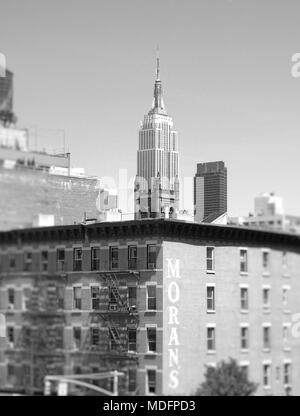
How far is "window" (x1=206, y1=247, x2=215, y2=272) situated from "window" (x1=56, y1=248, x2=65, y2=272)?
18.8 feet

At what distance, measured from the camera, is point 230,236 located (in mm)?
41531

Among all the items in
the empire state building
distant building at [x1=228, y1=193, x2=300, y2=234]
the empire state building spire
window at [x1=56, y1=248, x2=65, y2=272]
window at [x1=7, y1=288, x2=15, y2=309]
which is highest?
the empire state building spire

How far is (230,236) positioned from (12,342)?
10342 millimetres

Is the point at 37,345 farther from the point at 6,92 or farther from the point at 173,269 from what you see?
the point at 6,92

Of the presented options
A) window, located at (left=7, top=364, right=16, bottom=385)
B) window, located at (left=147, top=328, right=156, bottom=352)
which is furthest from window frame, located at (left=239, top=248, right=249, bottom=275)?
window, located at (left=7, top=364, right=16, bottom=385)

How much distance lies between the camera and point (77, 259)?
4272cm

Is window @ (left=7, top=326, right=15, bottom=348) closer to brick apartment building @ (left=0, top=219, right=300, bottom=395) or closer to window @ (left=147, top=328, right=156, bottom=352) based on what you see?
brick apartment building @ (left=0, top=219, right=300, bottom=395)

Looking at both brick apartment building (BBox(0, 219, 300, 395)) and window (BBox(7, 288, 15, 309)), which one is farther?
brick apartment building (BBox(0, 219, 300, 395))

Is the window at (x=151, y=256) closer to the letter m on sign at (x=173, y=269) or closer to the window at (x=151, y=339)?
the letter m on sign at (x=173, y=269)

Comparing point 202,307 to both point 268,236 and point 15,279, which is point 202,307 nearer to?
point 268,236

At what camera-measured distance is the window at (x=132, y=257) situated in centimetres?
4205

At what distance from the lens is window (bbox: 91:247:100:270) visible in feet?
140

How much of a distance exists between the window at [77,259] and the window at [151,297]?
3221 mm
